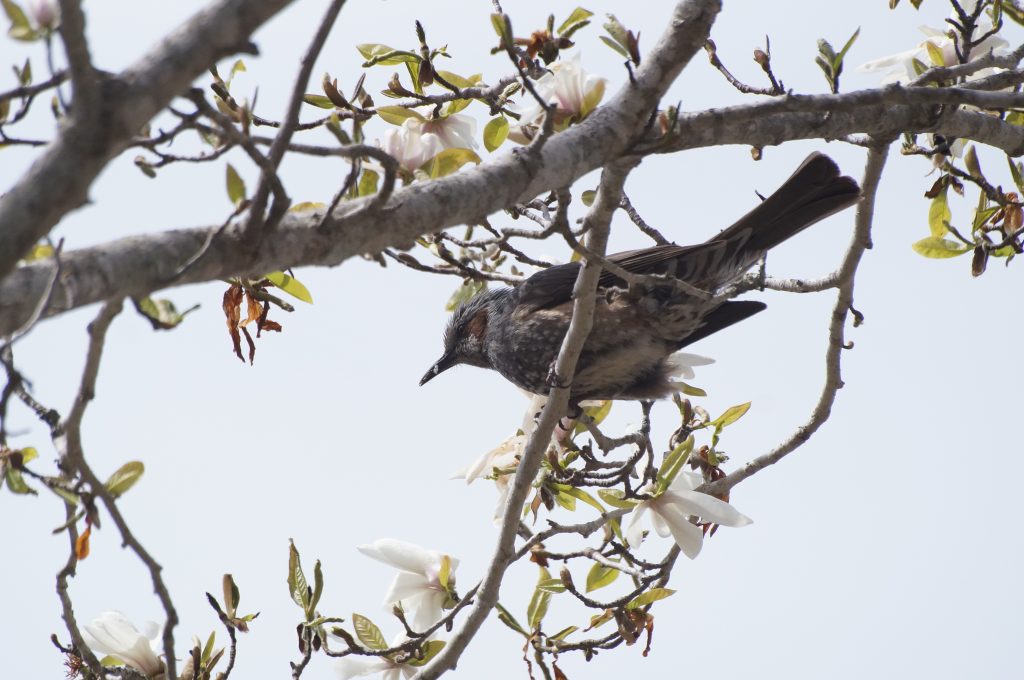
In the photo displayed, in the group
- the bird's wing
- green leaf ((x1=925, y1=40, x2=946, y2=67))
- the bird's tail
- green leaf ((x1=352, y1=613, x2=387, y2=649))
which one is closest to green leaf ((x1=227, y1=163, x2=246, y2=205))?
green leaf ((x1=352, y1=613, x2=387, y2=649))

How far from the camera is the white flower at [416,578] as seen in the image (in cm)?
352

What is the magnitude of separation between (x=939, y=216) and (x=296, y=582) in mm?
3114

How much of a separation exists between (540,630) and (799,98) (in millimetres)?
2103

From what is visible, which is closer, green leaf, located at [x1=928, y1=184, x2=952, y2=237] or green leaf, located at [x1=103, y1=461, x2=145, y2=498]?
green leaf, located at [x1=103, y1=461, x2=145, y2=498]

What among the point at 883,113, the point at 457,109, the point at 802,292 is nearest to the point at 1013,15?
the point at 883,113

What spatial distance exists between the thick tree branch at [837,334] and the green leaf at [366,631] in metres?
1.40

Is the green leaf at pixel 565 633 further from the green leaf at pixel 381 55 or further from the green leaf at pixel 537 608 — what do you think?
the green leaf at pixel 381 55

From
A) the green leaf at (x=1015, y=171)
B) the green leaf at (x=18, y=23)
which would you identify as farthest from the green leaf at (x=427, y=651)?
the green leaf at (x=1015, y=171)

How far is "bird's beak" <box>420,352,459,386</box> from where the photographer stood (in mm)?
5306

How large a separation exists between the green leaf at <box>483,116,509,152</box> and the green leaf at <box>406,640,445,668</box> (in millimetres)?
1811

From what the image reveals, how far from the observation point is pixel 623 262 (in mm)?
4348

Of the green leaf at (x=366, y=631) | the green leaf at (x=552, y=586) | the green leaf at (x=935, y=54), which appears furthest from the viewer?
the green leaf at (x=935, y=54)

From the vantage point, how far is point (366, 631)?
3406mm

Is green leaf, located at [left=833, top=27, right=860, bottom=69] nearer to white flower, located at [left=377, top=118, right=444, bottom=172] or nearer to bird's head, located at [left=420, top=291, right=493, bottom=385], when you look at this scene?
white flower, located at [left=377, top=118, right=444, bottom=172]
